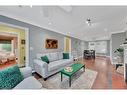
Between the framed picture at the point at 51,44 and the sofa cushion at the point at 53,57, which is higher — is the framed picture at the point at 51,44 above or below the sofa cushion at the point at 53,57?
A: above

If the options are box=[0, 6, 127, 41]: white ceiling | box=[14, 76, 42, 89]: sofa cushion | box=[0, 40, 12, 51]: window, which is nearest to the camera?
box=[14, 76, 42, 89]: sofa cushion

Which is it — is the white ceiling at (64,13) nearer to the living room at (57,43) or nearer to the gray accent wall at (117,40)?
the living room at (57,43)

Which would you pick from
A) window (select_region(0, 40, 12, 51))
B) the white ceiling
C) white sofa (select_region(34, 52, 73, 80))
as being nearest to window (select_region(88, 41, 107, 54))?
the white ceiling

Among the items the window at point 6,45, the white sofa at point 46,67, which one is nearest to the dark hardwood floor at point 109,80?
the white sofa at point 46,67

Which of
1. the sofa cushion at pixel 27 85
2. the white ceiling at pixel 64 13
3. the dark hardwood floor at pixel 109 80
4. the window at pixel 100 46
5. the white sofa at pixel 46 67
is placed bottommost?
the dark hardwood floor at pixel 109 80

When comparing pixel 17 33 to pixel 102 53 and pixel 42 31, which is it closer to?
pixel 42 31

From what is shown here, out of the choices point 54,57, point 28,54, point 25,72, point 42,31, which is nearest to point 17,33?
point 42,31

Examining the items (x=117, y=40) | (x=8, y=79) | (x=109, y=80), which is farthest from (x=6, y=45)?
(x=117, y=40)

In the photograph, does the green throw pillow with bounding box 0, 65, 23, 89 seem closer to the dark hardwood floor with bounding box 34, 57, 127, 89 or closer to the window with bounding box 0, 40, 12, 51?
the dark hardwood floor with bounding box 34, 57, 127, 89

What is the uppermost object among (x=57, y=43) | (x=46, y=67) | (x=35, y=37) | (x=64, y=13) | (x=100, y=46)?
(x=64, y=13)

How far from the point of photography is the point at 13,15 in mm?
2975

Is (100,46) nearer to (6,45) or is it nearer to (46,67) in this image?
(46,67)

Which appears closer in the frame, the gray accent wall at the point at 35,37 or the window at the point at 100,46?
the gray accent wall at the point at 35,37
